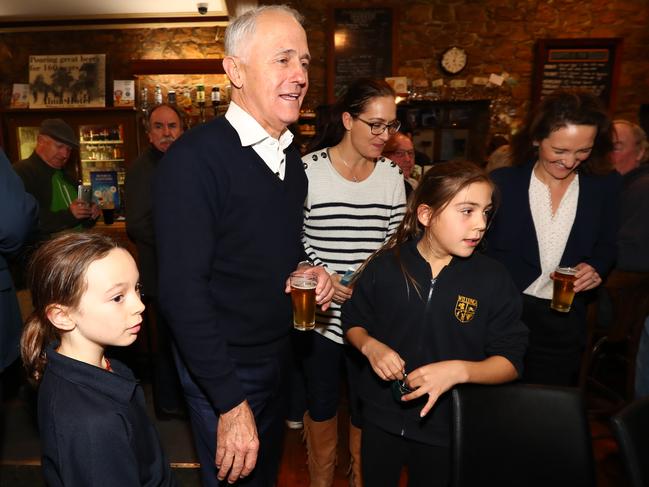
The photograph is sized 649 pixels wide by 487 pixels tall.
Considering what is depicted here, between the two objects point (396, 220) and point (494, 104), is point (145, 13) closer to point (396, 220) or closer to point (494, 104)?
point (494, 104)

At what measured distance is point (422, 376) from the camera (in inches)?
52.2

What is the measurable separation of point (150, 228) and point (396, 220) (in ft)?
4.94

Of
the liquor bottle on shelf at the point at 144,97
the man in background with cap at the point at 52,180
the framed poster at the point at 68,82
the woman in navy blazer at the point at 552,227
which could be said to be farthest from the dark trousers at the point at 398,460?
the framed poster at the point at 68,82

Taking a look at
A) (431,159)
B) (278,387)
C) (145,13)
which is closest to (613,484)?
(278,387)

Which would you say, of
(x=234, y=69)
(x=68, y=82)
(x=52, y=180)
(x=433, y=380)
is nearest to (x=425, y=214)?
(x=433, y=380)

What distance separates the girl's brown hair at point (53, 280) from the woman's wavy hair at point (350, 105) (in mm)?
1174

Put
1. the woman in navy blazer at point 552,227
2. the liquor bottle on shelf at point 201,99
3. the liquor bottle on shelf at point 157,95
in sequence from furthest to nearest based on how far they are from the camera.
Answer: the liquor bottle on shelf at point 157,95, the liquor bottle on shelf at point 201,99, the woman in navy blazer at point 552,227

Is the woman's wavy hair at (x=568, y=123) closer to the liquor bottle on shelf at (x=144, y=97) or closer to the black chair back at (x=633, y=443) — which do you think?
the black chair back at (x=633, y=443)

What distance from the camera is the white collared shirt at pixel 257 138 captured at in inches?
51.9

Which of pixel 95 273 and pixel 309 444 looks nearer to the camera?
pixel 95 273

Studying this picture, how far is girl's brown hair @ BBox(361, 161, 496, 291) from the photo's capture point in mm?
1535

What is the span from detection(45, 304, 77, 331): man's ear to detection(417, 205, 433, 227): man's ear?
1.10m

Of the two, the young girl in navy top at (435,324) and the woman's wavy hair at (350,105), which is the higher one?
the woman's wavy hair at (350,105)

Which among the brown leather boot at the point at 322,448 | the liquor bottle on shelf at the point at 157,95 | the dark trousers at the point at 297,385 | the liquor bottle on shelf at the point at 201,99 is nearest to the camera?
the brown leather boot at the point at 322,448
